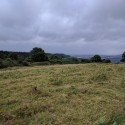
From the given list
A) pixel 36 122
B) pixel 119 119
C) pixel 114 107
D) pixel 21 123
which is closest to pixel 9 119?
pixel 21 123

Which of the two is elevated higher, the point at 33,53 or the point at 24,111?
the point at 33,53

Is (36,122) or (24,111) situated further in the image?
(24,111)

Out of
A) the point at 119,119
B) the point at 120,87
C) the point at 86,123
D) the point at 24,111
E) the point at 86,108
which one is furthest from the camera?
the point at 120,87

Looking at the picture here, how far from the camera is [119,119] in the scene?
10.3ft

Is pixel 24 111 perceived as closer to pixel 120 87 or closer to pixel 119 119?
pixel 119 119

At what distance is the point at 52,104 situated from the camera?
5453 mm

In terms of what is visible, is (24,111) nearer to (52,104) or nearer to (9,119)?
(9,119)

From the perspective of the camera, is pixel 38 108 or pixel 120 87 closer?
pixel 38 108

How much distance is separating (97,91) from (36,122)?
3.61 m

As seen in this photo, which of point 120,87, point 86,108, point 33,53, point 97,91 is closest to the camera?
point 86,108

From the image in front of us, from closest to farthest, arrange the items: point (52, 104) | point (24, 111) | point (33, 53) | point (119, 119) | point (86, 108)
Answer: point (119, 119) < point (24, 111) < point (86, 108) < point (52, 104) < point (33, 53)

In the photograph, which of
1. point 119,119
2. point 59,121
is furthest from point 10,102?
point 119,119

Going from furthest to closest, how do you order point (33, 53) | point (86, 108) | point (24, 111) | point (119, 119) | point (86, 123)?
point (33, 53), point (86, 108), point (24, 111), point (86, 123), point (119, 119)

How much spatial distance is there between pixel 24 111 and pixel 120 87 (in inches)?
202
